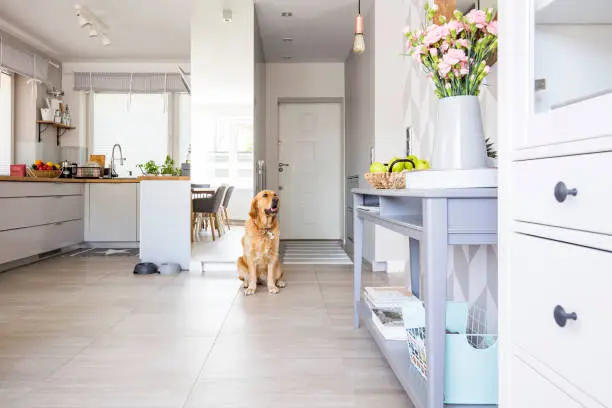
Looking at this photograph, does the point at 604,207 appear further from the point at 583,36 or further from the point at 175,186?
the point at 175,186

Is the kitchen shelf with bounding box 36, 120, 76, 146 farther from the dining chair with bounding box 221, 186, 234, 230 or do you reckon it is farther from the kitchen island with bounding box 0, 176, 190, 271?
the dining chair with bounding box 221, 186, 234, 230

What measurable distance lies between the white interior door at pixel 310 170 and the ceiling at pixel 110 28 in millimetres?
1881

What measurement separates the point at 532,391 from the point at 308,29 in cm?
517

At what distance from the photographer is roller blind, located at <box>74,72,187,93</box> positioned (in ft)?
23.0

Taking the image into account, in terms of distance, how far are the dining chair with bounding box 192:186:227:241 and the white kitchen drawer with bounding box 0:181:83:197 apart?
64.5 inches

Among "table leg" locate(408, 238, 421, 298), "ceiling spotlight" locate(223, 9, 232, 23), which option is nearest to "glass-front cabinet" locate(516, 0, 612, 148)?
"table leg" locate(408, 238, 421, 298)

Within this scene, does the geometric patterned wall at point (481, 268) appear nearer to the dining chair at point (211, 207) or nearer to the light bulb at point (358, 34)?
the light bulb at point (358, 34)

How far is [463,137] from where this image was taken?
148 cm

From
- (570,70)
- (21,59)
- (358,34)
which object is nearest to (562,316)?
(570,70)

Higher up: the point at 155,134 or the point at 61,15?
the point at 61,15

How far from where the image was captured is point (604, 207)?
72 centimetres

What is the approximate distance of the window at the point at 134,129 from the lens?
282 inches

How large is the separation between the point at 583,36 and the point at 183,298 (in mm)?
2905

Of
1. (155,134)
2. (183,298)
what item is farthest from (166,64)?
(183,298)
